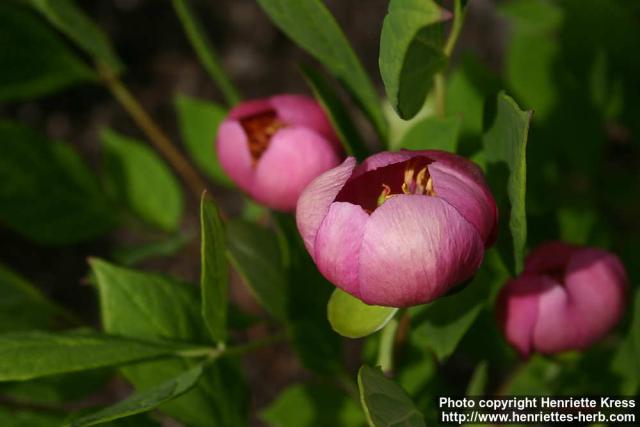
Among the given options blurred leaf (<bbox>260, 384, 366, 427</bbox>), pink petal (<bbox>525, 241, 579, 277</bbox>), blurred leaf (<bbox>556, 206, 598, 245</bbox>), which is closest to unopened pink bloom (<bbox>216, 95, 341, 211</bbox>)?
pink petal (<bbox>525, 241, 579, 277</bbox>)

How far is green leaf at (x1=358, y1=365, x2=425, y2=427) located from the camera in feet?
2.07

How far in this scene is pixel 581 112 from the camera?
1238 millimetres

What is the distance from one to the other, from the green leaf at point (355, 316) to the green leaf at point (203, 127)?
1.94ft

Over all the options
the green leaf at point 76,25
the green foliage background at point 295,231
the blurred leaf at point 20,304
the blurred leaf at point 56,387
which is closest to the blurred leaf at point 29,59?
the green foliage background at point 295,231

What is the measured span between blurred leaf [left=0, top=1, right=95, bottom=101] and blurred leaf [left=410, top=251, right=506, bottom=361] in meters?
0.66

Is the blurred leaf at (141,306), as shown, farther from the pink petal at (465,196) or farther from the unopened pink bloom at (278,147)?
the pink petal at (465,196)

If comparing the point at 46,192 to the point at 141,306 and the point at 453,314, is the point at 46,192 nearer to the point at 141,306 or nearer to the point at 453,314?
the point at 141,306

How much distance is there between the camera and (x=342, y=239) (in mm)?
610

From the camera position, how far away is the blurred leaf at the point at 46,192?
1140 mm

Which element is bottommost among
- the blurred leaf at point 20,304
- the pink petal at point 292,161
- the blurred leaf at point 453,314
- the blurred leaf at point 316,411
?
the blurred leaf at point 316,411

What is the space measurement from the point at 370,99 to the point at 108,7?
159 centimetres

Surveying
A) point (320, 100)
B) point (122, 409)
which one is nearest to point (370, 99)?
point (320, 100)

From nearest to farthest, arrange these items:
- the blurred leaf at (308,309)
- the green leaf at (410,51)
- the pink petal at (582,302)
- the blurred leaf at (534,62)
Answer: the green leaf at (410,51) → the pink petal at (582,302) → the blurred leaf at (308,309) → the blurred leaf at (534,62)

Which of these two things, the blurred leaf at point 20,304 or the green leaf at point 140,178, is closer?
the blurred leaf at point 20,304
